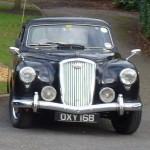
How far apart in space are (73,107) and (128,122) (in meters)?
1.01

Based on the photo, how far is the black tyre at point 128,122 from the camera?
386 inches

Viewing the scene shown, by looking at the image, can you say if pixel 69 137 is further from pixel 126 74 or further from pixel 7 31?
pixel 7 31

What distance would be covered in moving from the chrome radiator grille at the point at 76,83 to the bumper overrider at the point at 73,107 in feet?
0.38

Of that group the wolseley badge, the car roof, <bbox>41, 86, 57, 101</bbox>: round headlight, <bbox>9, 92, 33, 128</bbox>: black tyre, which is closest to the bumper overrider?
<bbox>41, 86, 57, 101</bbox>: round headlight

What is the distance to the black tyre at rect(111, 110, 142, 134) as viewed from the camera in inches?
386

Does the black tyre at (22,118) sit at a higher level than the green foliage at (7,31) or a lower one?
higher

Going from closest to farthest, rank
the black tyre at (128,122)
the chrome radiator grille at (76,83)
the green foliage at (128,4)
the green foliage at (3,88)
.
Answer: the chrome radiator grille at (76,83)
the black tyre at (128,122)
the green foliage at (3,88)
the green foliage at (128,4)

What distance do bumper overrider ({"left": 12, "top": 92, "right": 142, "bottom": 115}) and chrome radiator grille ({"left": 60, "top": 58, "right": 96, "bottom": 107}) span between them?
115mm

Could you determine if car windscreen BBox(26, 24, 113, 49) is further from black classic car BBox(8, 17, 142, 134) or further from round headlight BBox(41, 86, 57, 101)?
round headlight BBox(41, 86, 57, 101)

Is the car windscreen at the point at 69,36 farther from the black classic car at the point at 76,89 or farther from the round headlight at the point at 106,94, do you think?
the round headlight at the point at 106,94

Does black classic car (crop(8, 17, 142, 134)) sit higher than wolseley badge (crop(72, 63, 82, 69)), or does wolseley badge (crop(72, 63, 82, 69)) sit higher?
wolseley badge (crop(72, 63, 82, 69))

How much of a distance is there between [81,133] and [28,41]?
202 cm

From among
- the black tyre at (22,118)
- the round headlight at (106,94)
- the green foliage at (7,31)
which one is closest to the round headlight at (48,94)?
the black tyre at (22,118)

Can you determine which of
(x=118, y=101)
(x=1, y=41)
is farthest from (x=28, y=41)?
(x=1, y=41)
